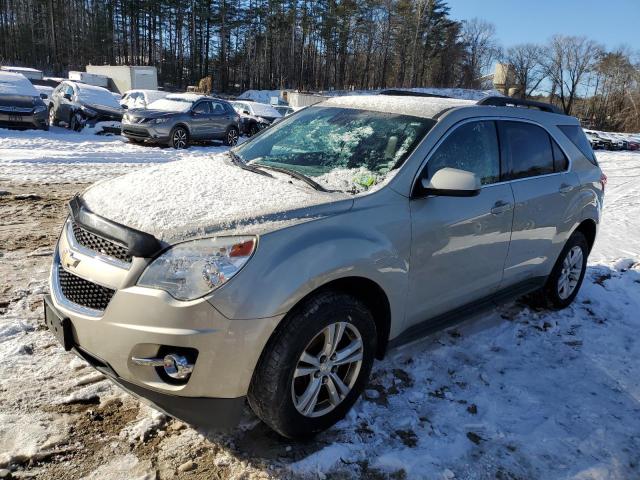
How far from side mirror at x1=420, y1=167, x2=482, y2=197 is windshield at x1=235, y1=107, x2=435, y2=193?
248 millimetres

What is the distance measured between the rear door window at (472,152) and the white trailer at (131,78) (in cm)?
4002

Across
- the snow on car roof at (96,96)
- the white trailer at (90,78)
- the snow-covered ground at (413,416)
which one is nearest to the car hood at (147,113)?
the snow on car roof at (96,96)

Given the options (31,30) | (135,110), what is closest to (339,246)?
(135,110)

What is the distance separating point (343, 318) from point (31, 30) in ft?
246

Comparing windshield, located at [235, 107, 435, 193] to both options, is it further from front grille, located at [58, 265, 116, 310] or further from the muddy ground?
the muddy ground

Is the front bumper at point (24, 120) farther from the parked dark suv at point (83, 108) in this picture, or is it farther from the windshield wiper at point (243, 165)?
the windshield wiper at point (243, 165)

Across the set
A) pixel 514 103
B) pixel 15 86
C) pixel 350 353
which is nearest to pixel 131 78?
pixel 15 86

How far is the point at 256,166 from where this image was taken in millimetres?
3447

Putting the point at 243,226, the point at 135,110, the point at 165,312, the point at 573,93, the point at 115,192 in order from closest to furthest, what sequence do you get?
the point at 165,312 < the point at 243,226 < the point at 115,192 < the point at 135,110 < the point at 573,93

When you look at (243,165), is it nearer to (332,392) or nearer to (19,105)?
(332,392)

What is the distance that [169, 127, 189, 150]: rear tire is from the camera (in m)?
15.3

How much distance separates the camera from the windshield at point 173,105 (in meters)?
15.7

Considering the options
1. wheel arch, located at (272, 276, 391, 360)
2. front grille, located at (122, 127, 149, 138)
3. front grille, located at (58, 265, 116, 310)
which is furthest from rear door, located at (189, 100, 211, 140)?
wheel arch, located at (272, 276, 391, 360)

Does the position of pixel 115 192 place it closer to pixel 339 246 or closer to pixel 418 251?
pixel 339 246
